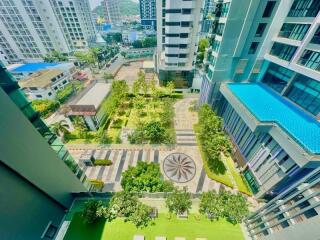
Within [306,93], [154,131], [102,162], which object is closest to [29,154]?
[102,162]

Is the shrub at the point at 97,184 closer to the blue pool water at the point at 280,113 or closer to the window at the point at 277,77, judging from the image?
the blue pool water at the point at 280,113

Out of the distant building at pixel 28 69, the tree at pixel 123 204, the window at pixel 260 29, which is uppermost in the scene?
the distant building at pixel 28 69

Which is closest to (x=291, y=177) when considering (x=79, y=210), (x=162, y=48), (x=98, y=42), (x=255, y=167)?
(x=255, y=167)

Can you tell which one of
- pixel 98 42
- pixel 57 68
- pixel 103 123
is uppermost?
pixel 98 42

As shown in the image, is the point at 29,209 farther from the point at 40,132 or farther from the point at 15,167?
the point at 40,132

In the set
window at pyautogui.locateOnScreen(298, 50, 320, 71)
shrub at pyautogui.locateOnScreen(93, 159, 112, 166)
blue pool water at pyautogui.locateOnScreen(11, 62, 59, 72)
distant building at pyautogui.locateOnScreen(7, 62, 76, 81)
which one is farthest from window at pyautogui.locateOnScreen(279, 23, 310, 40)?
blue pool water at pyautogui.locateOnScreen(11, 62, 59, 72)

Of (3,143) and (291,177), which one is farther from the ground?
(291,177)

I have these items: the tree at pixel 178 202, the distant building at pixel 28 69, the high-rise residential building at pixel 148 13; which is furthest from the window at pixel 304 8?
the high-rise residential building at pixel 148 13
